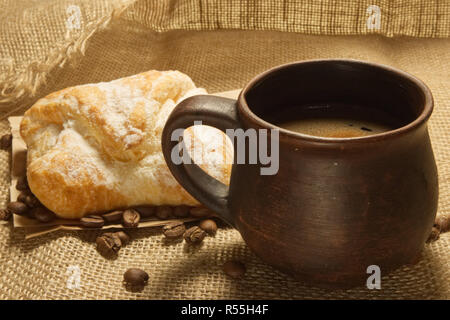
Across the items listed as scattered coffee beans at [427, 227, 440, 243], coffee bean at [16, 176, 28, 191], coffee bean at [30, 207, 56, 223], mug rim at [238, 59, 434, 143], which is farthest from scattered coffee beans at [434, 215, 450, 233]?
coffee bean at [16, 176, 28, 191]

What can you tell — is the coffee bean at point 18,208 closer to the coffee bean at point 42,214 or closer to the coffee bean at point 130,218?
the coffee bean at point 42,214

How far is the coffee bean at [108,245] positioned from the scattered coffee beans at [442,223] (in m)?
0.67

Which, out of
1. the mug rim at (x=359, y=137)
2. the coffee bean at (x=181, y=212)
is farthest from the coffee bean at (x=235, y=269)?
the mug rim at (x=359, y=137)

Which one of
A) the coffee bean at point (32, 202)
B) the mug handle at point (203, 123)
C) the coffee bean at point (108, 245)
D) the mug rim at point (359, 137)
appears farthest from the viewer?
the coffee bean at point (32, 202)

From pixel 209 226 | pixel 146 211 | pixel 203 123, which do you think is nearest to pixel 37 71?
pixel 146 211

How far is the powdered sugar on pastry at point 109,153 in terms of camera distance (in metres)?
1.33

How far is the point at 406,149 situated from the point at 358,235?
0.15 meters

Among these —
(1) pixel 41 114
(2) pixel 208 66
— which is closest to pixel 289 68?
(1) pixel 41 114

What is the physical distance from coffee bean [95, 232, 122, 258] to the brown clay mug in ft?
0.90

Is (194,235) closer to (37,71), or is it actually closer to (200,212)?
(200,212)

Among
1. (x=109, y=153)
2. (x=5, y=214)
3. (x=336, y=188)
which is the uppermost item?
(x=336, y=188)

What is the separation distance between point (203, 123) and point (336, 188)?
0.25 m

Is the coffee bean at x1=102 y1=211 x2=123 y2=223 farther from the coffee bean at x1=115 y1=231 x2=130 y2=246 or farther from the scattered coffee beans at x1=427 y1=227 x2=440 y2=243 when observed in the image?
the scattered coffee beans at x1=427 y1=227 x2=440 y2=243

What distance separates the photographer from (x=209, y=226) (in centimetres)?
128
